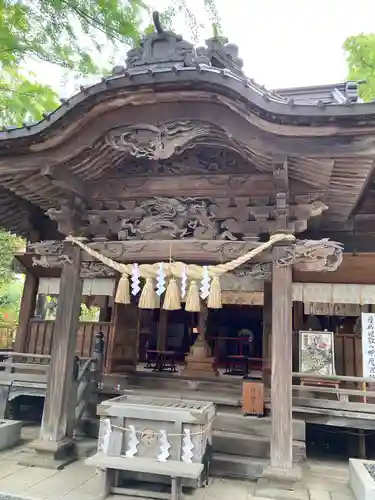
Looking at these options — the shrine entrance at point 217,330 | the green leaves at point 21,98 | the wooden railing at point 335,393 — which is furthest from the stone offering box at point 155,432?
the shrine entrance at point 217,330

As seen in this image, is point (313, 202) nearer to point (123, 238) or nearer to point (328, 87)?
point (123, 238)

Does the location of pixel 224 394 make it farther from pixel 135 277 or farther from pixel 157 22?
pixel 157 22

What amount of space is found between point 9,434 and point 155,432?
2.86 m

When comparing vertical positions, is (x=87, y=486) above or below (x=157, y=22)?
below

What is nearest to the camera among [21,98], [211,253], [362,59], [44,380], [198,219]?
[211,253]

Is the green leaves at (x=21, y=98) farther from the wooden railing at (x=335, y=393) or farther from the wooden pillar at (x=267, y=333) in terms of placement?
the wooden railing at (x=335, y=393)

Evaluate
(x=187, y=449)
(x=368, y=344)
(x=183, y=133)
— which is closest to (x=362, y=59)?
(x=368, y=344)

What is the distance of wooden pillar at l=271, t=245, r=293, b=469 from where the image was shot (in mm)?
4574

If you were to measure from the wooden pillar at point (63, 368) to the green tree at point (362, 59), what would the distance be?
9.02m

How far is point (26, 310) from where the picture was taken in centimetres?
857

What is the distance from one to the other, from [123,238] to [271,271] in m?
2.20

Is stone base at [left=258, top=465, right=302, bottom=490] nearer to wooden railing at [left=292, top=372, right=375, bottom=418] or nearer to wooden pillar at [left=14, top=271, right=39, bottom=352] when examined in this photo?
wooden railing at [left=292, top=372, right=375, bottom=418]

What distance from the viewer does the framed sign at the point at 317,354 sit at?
6.62 m

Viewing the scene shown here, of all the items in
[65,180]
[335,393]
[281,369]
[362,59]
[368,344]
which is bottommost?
[335,393]
